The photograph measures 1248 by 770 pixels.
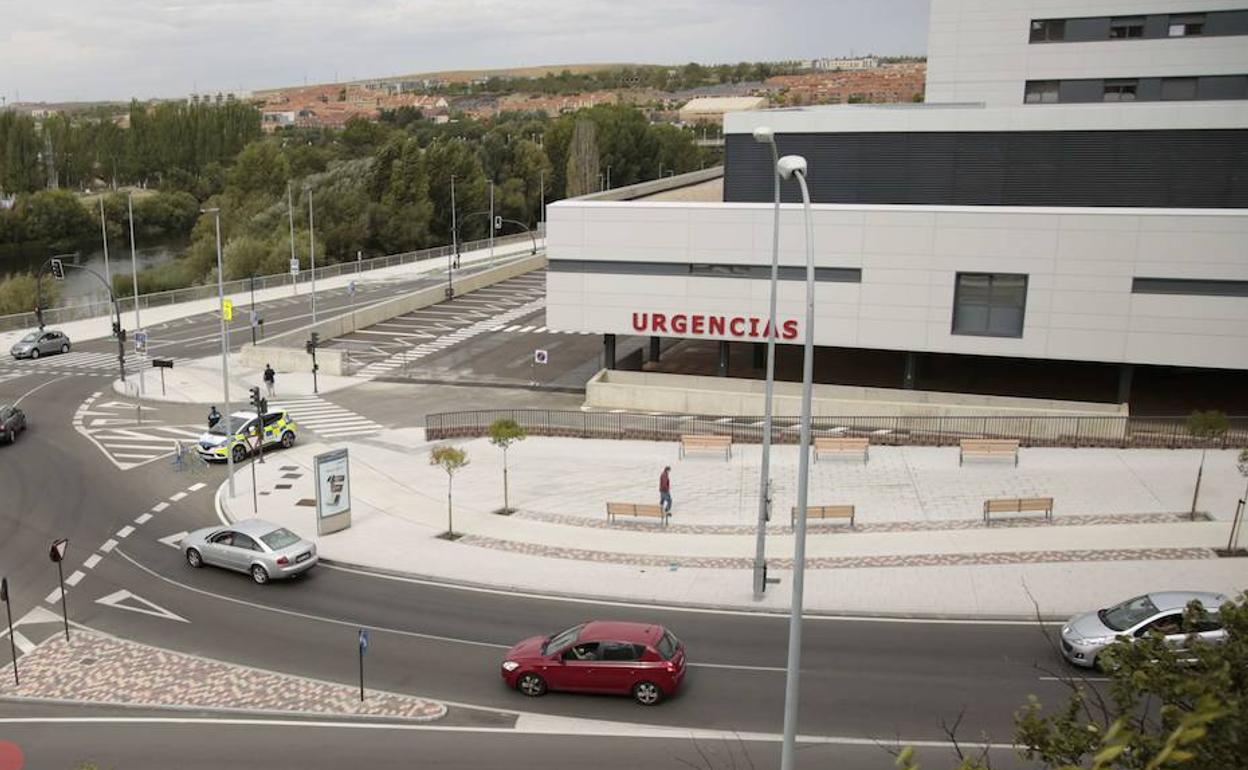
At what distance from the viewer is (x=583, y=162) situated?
12006 centimetres

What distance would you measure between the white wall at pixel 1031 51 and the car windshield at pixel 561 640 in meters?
43.9

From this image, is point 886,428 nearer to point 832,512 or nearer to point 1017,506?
point 1017,506

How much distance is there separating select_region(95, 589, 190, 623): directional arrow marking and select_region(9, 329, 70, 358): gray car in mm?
35863

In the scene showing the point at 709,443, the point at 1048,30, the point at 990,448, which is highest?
the point at 1048,30

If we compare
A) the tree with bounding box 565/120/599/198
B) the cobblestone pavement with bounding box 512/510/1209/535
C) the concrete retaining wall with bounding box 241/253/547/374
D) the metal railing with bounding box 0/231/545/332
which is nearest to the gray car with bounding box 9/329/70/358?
the metal railing with bounding box 0/231/545/332

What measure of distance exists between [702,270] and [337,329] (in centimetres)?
2506

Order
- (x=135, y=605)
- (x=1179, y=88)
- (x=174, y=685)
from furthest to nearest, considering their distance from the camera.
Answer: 1. (x=1179, y=88)
2. (x=135, y=605)
3. (x=174, y=685)

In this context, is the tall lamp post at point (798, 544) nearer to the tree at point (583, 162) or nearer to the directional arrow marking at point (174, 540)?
the directional arrow marking at point (174, 540)

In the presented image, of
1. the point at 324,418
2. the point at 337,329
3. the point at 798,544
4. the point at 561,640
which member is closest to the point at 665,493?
the point at 561,640

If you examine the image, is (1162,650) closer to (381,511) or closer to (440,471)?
(381,511)

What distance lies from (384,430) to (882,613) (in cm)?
2235

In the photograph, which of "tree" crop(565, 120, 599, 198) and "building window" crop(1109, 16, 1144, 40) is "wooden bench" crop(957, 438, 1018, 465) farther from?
"tree" crop(565, 120, 599, 198)

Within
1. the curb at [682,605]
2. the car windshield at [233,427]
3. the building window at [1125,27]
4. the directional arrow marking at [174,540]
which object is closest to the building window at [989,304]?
the curb at [682,605]

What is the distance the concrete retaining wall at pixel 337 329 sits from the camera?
159ft
